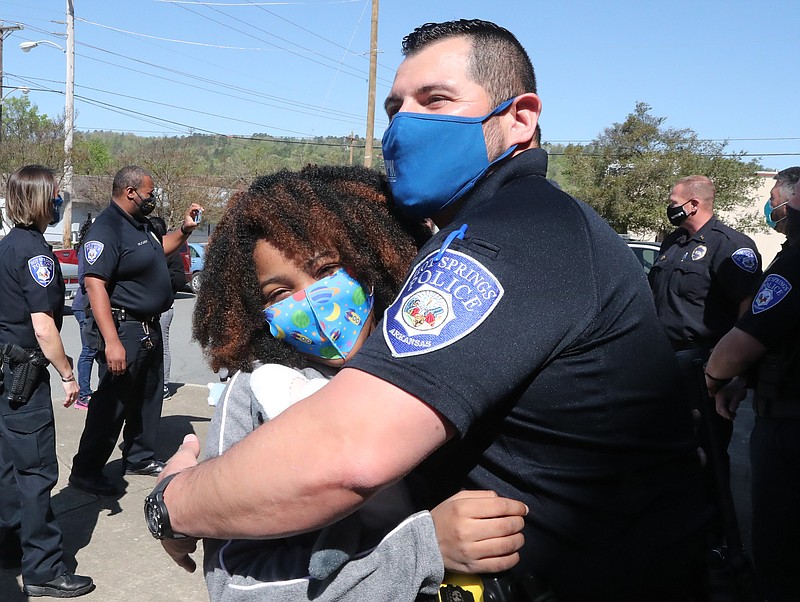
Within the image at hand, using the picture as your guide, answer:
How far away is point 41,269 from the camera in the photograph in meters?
3.89

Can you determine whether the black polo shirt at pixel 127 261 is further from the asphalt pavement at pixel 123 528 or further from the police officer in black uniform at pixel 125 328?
the asphalt pavement at pixel 123 528

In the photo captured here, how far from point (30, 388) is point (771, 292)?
12.2 ft

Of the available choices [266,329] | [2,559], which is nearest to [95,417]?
[2,559]

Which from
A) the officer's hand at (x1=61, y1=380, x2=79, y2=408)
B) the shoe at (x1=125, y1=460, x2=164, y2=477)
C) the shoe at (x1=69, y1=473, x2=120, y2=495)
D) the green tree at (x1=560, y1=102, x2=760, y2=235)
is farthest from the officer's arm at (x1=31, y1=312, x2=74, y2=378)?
the green tree at (x1=560, y1=102, x2=760, y2=235)

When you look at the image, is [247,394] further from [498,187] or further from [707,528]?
[707,528]

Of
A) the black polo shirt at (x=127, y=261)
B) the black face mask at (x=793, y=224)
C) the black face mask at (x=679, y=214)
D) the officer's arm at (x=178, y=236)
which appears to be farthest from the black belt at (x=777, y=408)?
the officer's arm at (x=178, y=236)

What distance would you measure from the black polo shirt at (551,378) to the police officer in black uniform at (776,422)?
6.55 feet

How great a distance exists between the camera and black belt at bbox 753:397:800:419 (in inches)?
125

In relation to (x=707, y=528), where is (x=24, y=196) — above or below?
above

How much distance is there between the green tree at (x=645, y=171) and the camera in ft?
97.5

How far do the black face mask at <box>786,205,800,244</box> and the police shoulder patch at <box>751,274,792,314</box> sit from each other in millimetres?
374

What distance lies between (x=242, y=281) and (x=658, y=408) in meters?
0.96

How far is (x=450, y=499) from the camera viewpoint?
1.33m

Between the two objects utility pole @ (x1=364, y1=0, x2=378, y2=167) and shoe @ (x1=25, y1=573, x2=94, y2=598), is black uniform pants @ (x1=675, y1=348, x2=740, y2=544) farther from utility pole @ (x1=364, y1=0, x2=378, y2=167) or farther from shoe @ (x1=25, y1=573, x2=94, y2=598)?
utility pole @ (x1=364, y1=0, x2=378, y2=167)
